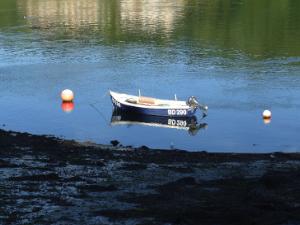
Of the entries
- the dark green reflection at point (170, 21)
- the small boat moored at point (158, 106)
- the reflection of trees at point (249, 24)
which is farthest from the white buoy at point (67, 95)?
the reflection of trees at point (249, 24)

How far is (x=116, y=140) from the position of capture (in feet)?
97.3

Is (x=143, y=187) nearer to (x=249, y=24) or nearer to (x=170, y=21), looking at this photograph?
(x=249, y=24)

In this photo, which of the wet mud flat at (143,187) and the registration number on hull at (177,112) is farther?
the registration number on hull at (177,112)

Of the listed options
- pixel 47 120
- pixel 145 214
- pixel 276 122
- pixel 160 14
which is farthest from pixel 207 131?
pixel 160 14

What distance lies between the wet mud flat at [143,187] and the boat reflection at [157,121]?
8554 mm

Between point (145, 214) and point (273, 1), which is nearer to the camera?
point (145, 214)

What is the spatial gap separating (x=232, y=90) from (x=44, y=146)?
18.6m

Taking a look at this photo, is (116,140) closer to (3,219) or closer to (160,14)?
(3,219)

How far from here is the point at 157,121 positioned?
34094 mm

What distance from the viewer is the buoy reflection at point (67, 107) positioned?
118ft

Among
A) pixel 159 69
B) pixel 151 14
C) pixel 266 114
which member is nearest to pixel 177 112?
pixel 266 114

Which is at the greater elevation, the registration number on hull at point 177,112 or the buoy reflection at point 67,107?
the registration number on hull at point 177,112

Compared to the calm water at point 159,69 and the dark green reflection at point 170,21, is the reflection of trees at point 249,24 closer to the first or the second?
the dark green reflection at point 170,21

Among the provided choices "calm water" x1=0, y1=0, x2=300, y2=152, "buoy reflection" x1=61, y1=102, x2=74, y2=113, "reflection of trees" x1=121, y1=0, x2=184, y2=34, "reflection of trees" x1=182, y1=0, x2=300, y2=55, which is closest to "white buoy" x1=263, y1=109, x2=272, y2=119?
"calm water" x1=0, y1=0, x2=300, y2=152
